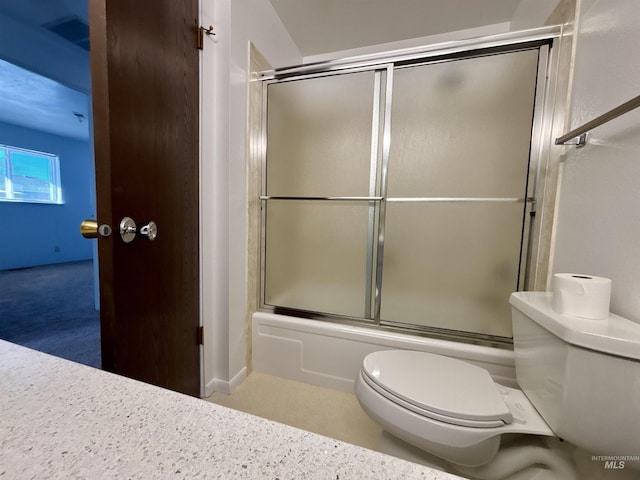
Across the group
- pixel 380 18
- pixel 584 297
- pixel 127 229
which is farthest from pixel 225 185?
pixel 380 18

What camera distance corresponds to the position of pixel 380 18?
173cm

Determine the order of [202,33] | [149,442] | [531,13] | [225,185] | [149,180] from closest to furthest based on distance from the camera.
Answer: [149,442], [149,180], [202,33], [225,185], [531,13]

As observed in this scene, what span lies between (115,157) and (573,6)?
5.94 feet

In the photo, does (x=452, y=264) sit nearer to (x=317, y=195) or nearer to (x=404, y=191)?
(x=404, y=191)

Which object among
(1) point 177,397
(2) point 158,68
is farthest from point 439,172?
(1) point 177,397

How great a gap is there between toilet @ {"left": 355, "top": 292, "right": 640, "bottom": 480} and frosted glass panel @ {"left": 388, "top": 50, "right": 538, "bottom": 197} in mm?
754

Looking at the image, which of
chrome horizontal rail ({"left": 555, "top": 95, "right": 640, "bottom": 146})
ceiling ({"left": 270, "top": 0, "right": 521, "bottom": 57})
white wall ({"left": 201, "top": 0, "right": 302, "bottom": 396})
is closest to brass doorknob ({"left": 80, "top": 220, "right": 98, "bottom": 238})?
white wall ({"left": 201, "top": 0, "right": 302, "bottom": 396})

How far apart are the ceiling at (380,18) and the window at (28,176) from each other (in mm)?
4935

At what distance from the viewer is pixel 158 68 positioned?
97 cm

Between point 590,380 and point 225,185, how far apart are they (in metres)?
1.46

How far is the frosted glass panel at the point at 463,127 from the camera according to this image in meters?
1.31

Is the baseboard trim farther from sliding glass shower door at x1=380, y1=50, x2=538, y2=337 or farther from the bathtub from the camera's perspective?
sliding glass shower door at x1=380, y1=50, x2=538, y2=337

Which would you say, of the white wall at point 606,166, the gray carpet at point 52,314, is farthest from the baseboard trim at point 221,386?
the white wall at point 606,166

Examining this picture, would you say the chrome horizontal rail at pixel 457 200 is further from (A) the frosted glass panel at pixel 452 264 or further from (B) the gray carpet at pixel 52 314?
(B) the gray carpet at pixel 52 314
